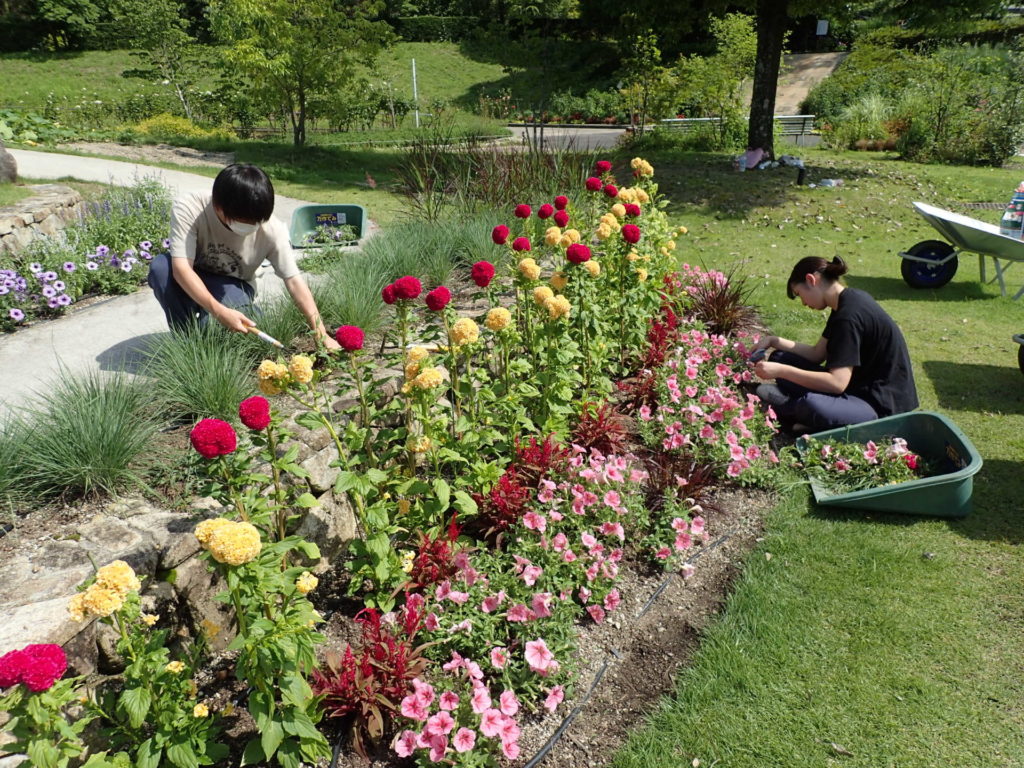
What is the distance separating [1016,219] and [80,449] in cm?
655

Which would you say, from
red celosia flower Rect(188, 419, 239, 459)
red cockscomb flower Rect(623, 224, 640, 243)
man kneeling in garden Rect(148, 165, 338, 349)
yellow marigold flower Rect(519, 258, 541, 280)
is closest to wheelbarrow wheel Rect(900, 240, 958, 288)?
red cockscomb flower Rect(623, 224, 640, 243)

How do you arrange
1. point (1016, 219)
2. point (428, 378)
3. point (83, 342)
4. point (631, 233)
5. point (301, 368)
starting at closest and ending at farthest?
point (301, 368)
point (428, 378)
point (631, 233)
point (83, 342)
point (1016, 219)

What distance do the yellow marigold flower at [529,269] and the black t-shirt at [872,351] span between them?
5.44 feet

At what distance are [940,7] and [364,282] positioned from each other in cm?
969

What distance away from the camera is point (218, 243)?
3.34 metres

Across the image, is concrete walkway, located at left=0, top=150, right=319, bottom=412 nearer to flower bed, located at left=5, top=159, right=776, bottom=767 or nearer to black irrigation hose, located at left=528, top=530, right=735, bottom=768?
flower bed, located at left=5, top=159, right=776, bottom=767

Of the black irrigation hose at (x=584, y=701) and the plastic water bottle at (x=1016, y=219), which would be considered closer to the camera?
the black irrigation hose at (x=584, y=701)

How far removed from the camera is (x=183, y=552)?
1.95m

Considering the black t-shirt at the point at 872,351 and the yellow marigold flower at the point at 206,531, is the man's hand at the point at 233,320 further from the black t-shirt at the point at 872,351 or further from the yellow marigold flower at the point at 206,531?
the black t-shirt at the point at 872,351

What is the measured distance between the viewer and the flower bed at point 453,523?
1.55 metres

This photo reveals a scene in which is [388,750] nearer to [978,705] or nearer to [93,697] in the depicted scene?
[93,697]

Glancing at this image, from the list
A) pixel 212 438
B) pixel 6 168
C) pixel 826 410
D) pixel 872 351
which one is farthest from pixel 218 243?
pixel 6 168

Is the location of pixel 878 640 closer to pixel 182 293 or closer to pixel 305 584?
pixel 305 584

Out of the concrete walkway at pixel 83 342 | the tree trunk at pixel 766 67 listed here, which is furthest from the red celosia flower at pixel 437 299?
the tree trunk at pixel 766 67
